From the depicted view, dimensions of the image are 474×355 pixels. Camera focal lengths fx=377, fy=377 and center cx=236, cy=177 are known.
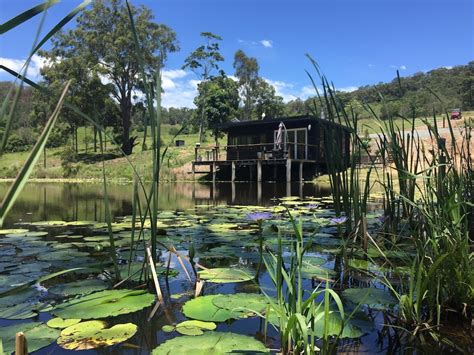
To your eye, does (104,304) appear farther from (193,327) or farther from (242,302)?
(242,302)

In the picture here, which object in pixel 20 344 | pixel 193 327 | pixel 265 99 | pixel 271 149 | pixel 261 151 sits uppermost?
pixel 265 99

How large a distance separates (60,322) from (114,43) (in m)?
30.5

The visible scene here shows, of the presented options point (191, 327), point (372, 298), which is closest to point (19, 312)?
point (191, 327)

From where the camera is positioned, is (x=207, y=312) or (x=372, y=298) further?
(x=372, y=298)

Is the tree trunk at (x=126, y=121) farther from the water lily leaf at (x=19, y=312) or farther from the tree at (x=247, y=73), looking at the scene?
the water lily leaf at (x=19, y=312)

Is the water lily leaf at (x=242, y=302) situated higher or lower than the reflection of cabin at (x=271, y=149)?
lower

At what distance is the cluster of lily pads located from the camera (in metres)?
1.31

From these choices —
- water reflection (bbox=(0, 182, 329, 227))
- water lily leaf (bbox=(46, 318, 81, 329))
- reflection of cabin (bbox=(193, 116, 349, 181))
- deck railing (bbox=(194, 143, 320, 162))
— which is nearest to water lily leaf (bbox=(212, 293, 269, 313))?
water lily leaf (bbox=(46, 318, 81, 329))

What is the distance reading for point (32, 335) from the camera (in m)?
1.32

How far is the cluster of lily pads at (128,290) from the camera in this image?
131cm

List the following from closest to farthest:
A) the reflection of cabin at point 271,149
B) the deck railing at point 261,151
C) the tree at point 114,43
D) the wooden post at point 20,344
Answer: the wooden post at point 20,344 < the deck railing at point 261,151 < the reflection of cabin at point 271,149 < the tree at point 114,43

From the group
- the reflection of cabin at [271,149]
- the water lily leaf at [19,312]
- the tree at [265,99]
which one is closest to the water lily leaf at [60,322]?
the water lily leaf at [19,312]

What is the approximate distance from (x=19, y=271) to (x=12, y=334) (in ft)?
3.15

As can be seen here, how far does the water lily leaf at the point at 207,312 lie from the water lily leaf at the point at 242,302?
17 millimetres
